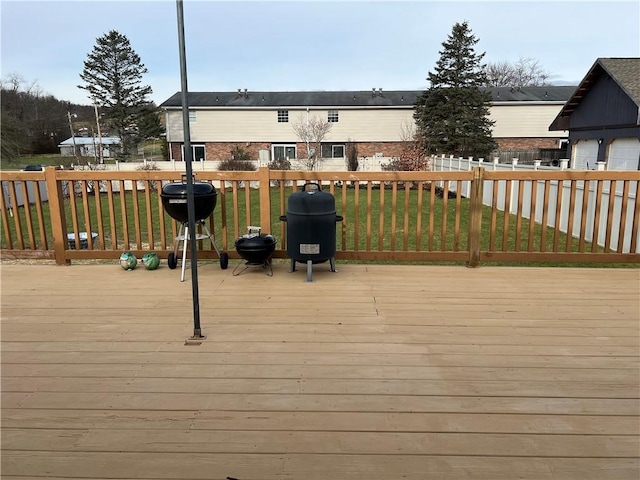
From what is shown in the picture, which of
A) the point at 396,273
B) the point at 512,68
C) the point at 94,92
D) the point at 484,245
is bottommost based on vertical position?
the point at 484,245

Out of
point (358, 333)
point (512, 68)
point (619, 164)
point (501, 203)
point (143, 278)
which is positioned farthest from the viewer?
point (512, 68)

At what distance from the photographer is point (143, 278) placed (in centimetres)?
406

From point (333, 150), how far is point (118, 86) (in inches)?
661

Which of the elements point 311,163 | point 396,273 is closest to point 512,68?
point 311,163

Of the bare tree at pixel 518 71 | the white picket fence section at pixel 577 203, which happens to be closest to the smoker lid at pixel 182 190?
the white picket fence section at pixel 577 203

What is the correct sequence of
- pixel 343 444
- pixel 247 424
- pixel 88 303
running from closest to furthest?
pixel 343 444
pixel 247 424
pixel 88 303

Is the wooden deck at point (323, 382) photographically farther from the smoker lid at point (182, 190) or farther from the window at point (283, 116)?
the window at point (283, 116)

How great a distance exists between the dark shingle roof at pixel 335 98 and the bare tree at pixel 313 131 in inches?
38.4

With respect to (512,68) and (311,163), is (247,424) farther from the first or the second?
(512,68)

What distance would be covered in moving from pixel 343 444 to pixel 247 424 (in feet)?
1.34

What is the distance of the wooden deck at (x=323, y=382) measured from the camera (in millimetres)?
1666

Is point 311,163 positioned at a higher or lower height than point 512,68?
lower

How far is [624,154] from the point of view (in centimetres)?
1377

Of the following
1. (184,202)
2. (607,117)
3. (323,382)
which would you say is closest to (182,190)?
(184,202)
